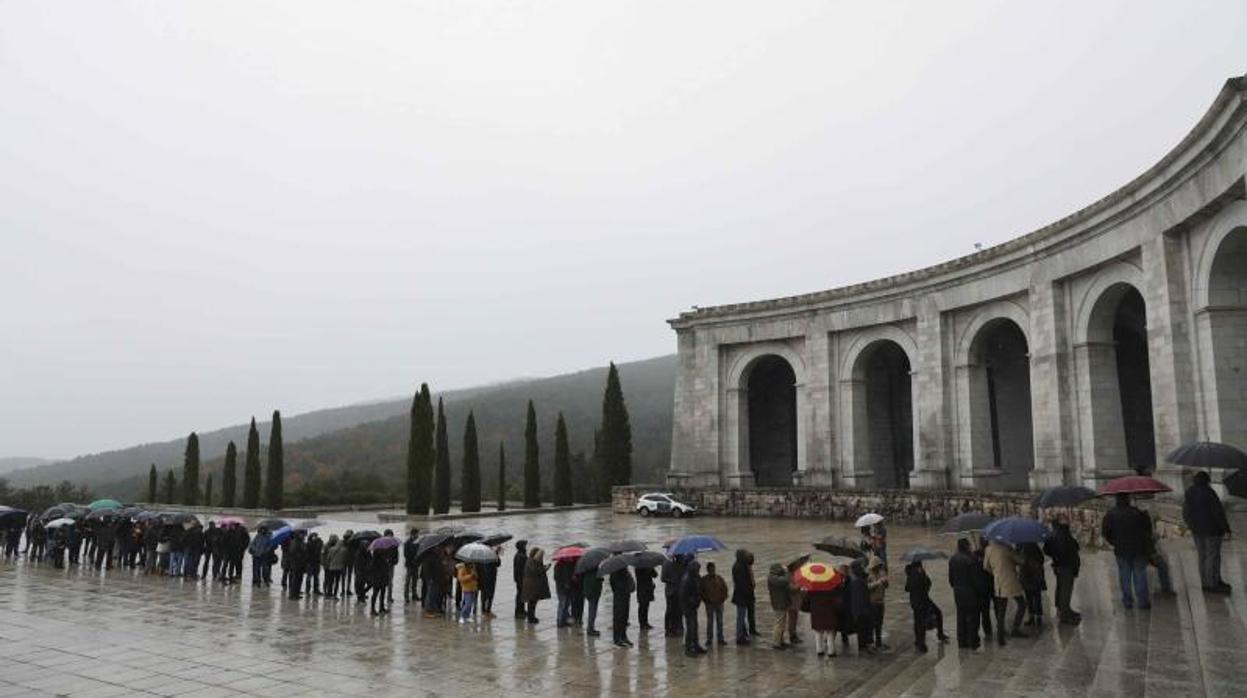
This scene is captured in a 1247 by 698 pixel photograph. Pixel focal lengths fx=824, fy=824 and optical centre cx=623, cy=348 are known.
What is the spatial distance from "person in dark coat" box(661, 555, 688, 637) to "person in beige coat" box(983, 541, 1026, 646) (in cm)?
406

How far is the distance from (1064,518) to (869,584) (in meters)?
11.7

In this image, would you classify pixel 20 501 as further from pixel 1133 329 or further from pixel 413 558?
pixel 1133 329

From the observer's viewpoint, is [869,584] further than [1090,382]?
No

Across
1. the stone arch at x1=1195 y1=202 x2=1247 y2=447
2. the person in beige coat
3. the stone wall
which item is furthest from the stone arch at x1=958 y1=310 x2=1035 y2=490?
the person in beige coat

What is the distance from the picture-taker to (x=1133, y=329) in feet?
94.0

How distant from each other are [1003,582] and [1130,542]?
67.1 inches

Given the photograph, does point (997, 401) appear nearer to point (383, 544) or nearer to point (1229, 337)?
point (1229, 337)

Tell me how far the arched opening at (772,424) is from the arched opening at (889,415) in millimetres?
4625

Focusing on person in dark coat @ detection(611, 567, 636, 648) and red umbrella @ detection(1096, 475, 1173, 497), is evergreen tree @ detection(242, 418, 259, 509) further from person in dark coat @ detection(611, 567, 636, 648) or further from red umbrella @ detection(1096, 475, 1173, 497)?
red umbrella @ detection(1096, 475, 1173, 497)

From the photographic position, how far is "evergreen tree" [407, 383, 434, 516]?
37969 millimetres

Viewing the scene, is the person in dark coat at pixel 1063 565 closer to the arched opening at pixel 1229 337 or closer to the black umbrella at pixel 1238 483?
the black umbrella at pixel 1238 483

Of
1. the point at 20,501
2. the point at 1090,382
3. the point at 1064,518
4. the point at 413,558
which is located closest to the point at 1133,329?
the point at 1090,382

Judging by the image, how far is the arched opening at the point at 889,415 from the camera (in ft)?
116

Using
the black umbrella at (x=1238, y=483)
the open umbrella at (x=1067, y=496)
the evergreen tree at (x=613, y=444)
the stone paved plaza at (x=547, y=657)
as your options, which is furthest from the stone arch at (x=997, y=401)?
the evergreen tree at (x=613, y=444)
